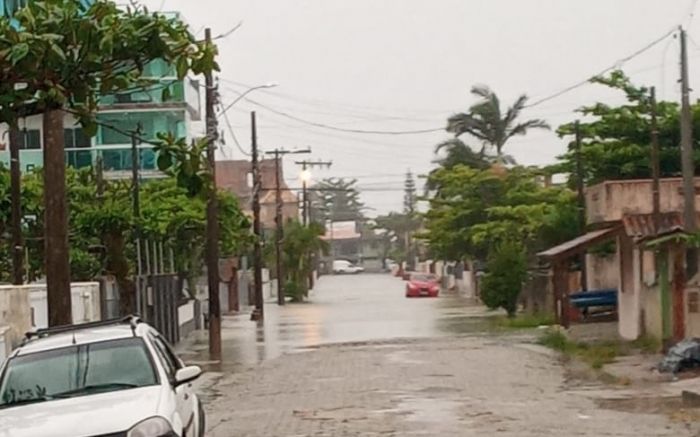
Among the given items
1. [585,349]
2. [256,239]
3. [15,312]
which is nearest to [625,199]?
[585,349]

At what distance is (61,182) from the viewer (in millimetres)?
21688

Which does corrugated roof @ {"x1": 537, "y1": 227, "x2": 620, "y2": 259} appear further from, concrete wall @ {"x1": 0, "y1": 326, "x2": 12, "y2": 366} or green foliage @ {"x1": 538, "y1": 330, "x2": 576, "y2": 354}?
concrete wall @ {"x1": 0, "y1": 326, "x2": 12, "y2": 366}

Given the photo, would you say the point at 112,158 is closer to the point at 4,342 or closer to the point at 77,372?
the point at 4,342

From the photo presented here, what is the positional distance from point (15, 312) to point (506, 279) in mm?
30288

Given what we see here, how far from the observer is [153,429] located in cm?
1171

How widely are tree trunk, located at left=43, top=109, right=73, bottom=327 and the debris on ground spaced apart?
10524 mm

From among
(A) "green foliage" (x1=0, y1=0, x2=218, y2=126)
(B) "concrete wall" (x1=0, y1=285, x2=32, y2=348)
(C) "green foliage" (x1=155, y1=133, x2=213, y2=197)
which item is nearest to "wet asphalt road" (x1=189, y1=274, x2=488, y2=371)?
(B) "concrete wall" (x1=0, y1=285, x2=32, y2=348)

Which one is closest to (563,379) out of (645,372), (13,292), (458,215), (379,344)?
(645,372)

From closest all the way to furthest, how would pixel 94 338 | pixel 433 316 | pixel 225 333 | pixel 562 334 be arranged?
pixel 94 338 < pixel 562 334 < pixel 225 333 < pixel 433 316

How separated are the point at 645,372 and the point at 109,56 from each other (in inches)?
708

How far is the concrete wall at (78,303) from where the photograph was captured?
999 inches

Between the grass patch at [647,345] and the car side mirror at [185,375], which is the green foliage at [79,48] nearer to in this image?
the car side mirror at [185,375]

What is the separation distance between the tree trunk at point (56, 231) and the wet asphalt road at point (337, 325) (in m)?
12.0

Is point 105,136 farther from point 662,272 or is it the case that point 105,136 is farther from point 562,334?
point 662,272
